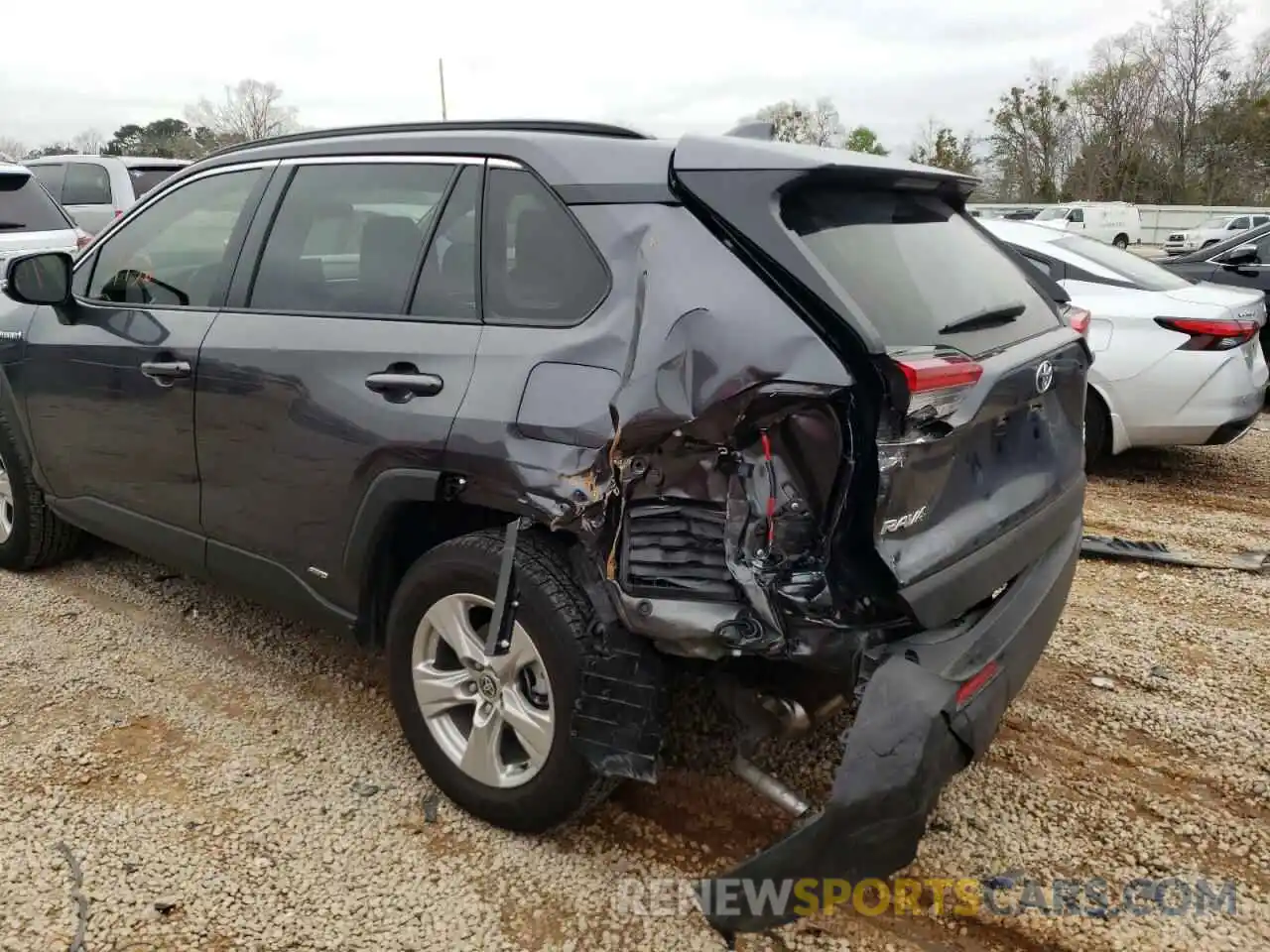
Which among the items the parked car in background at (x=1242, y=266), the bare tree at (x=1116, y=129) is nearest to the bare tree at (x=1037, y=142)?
the bare tree at (x=1116, y=129)

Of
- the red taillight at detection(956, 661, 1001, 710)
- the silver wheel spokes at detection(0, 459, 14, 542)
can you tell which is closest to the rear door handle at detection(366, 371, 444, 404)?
the red taillight at detection(956, 661, 1001, 710)

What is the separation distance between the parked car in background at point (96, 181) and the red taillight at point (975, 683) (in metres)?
12.9

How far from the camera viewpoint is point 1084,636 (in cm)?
391

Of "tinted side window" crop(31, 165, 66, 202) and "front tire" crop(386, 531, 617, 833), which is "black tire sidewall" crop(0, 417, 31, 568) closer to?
"front tire" crop(386, 531, 617, 833)

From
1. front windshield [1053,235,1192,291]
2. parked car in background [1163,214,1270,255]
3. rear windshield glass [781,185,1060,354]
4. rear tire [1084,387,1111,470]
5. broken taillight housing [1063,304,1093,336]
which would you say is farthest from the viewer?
parked car in background [1163,214,1270,255]

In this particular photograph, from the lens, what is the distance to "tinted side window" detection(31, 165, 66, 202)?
1305 cm

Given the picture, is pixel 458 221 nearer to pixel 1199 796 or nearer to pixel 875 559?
pixel 875 559

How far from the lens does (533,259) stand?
2576mm

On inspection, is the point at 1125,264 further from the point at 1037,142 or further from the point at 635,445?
the point at 1037,142

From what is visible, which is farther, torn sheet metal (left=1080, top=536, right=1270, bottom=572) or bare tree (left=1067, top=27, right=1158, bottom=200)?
bare tree (left=1067, top=27, right=1158, bottom=200)

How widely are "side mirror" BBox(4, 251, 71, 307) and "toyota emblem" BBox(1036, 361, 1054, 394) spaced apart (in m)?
3.35

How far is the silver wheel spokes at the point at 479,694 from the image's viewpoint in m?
2.53

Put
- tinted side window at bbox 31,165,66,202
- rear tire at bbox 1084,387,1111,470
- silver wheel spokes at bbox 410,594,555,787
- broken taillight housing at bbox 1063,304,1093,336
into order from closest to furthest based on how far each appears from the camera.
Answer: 1. silver wheel spokes at bbox 410,594,555,787
2. broken taillight housing at bbox 1063,304,1093,336
3. rear tire at bbox 1084,387,1111,470
4. tinted side window at bbox 31,165,66,202

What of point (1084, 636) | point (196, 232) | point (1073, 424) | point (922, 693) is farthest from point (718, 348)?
point (1084, 636)
